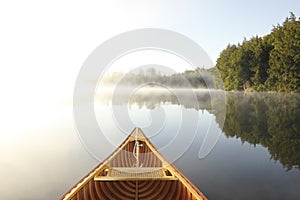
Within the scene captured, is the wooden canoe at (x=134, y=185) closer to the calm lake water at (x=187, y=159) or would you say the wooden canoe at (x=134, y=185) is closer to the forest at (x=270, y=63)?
the calm lake water at (x=187, y=159)

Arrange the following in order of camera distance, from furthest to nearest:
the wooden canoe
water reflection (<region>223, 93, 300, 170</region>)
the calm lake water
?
water reflection (<region>223, 93, 300, 170</region>) → the calm lake water → the wooden canoe

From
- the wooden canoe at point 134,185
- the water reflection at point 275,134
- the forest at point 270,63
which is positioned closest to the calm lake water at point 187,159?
the water reflection at point 275,134

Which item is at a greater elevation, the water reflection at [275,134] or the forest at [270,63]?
the forest at [270,63]

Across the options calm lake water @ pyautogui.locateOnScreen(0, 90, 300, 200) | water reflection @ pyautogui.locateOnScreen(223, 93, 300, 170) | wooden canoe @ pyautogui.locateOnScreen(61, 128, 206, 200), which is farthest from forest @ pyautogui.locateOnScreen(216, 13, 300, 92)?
wooden canoe @ pyautogui.locateOnScreen(61, 128, 206, 200)

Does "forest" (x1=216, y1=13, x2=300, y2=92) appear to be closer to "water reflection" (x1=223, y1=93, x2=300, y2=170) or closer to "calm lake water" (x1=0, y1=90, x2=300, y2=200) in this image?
"water reflection" (x1=223, y1=93, x2=300, y2=170)

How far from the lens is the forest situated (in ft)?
122

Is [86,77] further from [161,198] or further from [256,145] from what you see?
[256,145]

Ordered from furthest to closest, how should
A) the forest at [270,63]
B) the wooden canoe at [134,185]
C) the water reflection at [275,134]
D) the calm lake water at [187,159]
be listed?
the forest at [270,63], the water reflection at [275,134], the calm lake water at [187,159], the wooden canoe at [134,185]

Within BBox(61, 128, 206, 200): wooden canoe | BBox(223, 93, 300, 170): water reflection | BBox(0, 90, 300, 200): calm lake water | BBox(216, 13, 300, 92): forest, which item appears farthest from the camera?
BBox(216, 13, 300, 92): forest

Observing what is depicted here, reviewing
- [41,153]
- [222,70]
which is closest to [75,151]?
[41,153]

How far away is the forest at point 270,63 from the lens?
122ft

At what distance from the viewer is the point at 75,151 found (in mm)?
9898

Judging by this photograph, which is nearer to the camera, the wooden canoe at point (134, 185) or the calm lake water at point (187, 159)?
the wooden canoe at point (134, 185)

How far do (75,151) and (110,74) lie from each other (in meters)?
5.44
